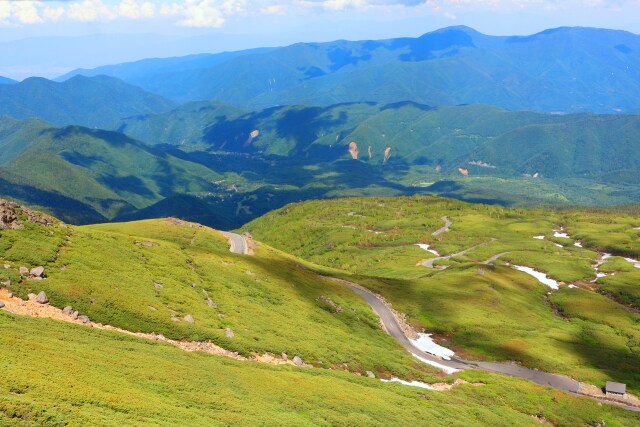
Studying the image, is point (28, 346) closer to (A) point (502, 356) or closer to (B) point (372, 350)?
(B) point (372, 350)

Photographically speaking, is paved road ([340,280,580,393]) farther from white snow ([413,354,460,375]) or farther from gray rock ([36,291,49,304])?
gray rock ([36,291,49,304])

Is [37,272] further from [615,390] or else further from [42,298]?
[615,390]

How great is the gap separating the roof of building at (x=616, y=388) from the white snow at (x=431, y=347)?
27.1 meters

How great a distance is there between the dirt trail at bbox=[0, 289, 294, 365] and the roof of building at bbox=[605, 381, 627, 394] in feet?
201

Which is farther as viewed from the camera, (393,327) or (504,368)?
(393,327)

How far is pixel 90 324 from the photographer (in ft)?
185

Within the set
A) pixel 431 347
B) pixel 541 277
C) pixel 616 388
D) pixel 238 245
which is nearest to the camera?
pixel 616 388

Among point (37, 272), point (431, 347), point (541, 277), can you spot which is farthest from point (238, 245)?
point (541, 277)

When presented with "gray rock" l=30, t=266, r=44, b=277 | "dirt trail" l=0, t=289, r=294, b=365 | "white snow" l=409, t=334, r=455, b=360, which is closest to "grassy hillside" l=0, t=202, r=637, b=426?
"dirt trail" l=0, t=289, r=294, b=365

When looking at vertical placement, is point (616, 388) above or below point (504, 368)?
below

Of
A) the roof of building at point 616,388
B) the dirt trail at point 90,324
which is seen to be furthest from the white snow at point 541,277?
the dirt trail at point 90,324

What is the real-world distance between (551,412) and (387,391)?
95.3 ft

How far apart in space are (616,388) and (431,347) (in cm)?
3275

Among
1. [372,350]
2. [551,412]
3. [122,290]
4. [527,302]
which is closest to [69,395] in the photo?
[122,290]
